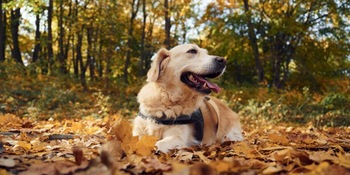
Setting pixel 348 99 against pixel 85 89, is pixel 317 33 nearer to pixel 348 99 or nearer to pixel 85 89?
pixel 348 99

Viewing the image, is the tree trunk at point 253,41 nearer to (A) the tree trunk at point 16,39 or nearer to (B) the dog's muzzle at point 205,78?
(A) the tree trunk at point 16,39

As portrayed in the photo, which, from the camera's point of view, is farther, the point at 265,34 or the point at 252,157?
the point at 265,34

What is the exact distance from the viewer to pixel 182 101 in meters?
3.67

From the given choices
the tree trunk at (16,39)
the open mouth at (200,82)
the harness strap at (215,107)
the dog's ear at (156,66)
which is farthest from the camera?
the tree trunk at (16,39)

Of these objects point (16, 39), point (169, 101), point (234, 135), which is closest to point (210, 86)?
point (169, 101)

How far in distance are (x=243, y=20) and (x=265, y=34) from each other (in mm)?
1753

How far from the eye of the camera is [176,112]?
3557 mm

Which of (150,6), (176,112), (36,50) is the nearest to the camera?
(176,112)

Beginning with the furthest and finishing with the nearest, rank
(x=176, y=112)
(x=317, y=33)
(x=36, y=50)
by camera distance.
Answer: (x=36, y=50), (x=317, y=33), (x=176, y=112)

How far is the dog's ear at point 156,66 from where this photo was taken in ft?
12.6

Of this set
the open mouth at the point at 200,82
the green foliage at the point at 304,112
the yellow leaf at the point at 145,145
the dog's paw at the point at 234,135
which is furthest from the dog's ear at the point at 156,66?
the green foliage at the point at 304,112

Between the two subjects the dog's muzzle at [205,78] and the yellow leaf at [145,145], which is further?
the dog's muzzle at [205,78]

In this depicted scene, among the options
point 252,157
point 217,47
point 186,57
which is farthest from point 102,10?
point 252,157

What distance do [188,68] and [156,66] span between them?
1.09ft
